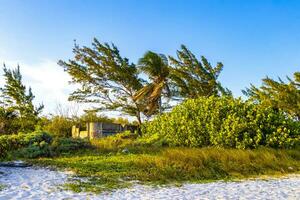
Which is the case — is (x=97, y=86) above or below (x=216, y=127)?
above

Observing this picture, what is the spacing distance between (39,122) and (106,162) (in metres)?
15.5

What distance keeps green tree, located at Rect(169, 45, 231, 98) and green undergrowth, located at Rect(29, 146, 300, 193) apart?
1255 cm

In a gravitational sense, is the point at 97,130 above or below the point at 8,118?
below

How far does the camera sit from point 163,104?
83.4ft

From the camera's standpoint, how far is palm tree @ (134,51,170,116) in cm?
2412

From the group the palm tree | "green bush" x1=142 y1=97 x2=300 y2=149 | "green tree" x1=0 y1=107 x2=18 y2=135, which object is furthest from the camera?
the palm tree

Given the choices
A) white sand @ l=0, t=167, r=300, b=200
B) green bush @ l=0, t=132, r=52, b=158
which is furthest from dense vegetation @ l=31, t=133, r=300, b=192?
green bush @ l=0, t=132, r=52, b=158

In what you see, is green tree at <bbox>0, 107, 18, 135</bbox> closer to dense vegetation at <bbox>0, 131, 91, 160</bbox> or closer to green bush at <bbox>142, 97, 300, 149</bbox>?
dense vegetation at <bbox>0, 131, 91, 160</bbox>

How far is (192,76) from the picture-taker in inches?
1033

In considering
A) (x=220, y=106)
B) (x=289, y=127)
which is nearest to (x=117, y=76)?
(x=220, y=106)

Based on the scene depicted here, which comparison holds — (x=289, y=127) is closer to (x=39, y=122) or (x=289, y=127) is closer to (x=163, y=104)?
(x=163, y=104)

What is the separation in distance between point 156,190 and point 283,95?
76.5 ft

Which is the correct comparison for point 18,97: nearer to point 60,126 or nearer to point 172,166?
point 60,126

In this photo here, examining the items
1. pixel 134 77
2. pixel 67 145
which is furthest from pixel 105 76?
pixel 67 145
